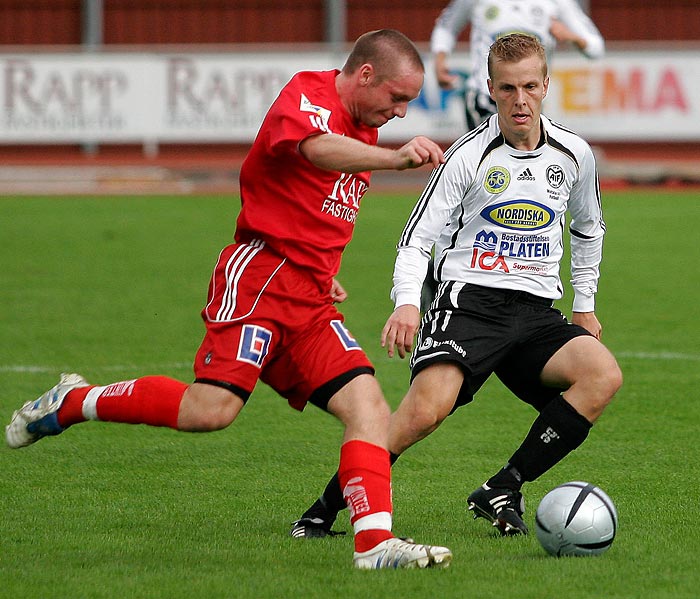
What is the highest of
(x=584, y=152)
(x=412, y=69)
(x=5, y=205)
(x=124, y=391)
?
(x=412, y=69)

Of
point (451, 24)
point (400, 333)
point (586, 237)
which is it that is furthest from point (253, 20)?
point (400, 333)

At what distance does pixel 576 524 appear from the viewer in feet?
15.0

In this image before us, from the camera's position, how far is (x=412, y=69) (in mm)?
4664

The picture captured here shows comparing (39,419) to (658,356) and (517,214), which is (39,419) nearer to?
(517,214)

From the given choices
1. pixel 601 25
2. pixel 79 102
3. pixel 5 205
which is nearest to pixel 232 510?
pixel 5 205

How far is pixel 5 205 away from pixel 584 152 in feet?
44.0

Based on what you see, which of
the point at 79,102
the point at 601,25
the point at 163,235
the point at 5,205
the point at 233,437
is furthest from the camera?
the point at 601,25

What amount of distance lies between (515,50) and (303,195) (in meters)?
0.99

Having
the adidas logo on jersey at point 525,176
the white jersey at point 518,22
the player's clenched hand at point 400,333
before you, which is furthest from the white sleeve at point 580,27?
the player's clenched hand at point 400,333

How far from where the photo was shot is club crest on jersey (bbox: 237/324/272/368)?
4742mm

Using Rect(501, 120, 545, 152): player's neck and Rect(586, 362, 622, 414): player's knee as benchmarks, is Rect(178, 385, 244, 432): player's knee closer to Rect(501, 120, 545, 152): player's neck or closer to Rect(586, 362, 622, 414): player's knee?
Rect(586, 362, 622, 414): player's knee

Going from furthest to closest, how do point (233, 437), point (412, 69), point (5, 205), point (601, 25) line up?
point (601, 25) < point (5, 205) < point (233, 437) < point (412, 69)

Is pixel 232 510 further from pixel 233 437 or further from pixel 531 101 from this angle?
pixel 531 101

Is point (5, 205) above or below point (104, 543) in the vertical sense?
below
